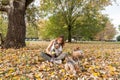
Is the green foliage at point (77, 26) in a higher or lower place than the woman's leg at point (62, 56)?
higher

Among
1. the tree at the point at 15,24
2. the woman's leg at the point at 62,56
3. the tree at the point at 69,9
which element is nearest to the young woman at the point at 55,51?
the woman's leg at the point at 62,56

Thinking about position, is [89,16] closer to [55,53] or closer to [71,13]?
[71,13]

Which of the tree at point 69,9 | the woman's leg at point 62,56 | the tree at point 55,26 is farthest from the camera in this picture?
the tree at point 55,26

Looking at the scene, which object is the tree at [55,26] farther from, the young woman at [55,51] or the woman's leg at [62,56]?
the woman's leg at [62,56]

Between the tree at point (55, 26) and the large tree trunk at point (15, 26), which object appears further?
the tree at point (55, 26)

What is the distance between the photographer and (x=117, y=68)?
10.6 metres

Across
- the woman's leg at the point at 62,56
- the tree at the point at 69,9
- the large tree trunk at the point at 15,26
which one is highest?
the tree at the point at 69,9

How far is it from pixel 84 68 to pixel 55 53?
1748 millimetres

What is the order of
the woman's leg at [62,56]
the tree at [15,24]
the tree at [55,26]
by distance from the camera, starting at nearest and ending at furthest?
the woman's leg at [62,56], the tree at [15,24], the tree at [55,26]

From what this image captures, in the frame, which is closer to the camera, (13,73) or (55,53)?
(13,73)

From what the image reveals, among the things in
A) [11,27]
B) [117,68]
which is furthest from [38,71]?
[11,27]

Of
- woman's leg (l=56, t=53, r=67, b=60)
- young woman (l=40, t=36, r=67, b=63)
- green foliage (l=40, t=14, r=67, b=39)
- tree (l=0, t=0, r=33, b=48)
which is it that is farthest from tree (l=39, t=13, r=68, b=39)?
woman's leg (l=56, t=53, r=67, b=60)

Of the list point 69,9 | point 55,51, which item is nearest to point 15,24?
point 55,51

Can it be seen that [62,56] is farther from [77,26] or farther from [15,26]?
[77,26]
